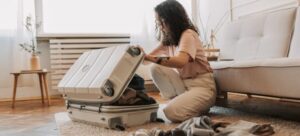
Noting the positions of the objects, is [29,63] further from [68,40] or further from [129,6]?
[129,6]

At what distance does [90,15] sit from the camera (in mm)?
3525

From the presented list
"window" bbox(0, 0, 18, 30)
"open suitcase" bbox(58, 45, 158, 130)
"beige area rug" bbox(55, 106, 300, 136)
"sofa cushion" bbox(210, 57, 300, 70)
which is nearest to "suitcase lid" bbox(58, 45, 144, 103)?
"open suitcase" bbox(58, 45, 158, 130)

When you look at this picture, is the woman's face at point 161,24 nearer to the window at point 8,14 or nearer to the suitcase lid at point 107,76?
the suitcase lid at point 107,76

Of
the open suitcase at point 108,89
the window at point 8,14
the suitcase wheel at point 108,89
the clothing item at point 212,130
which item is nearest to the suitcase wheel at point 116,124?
the open suitcase at point 108,89

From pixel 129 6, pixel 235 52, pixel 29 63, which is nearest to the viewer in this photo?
pixel 235 52

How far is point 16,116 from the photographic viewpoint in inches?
91.1

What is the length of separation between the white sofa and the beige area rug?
0.13 metres

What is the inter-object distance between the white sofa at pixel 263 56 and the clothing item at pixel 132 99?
461 mm

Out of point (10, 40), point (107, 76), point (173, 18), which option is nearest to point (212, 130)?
point (107, 76)

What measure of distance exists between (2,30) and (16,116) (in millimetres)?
1193

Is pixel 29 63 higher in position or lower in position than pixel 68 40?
lower

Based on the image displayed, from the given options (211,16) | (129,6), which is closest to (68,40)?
(129,6)

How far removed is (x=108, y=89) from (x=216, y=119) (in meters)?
0.59

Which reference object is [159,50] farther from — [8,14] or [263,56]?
[8,14]
